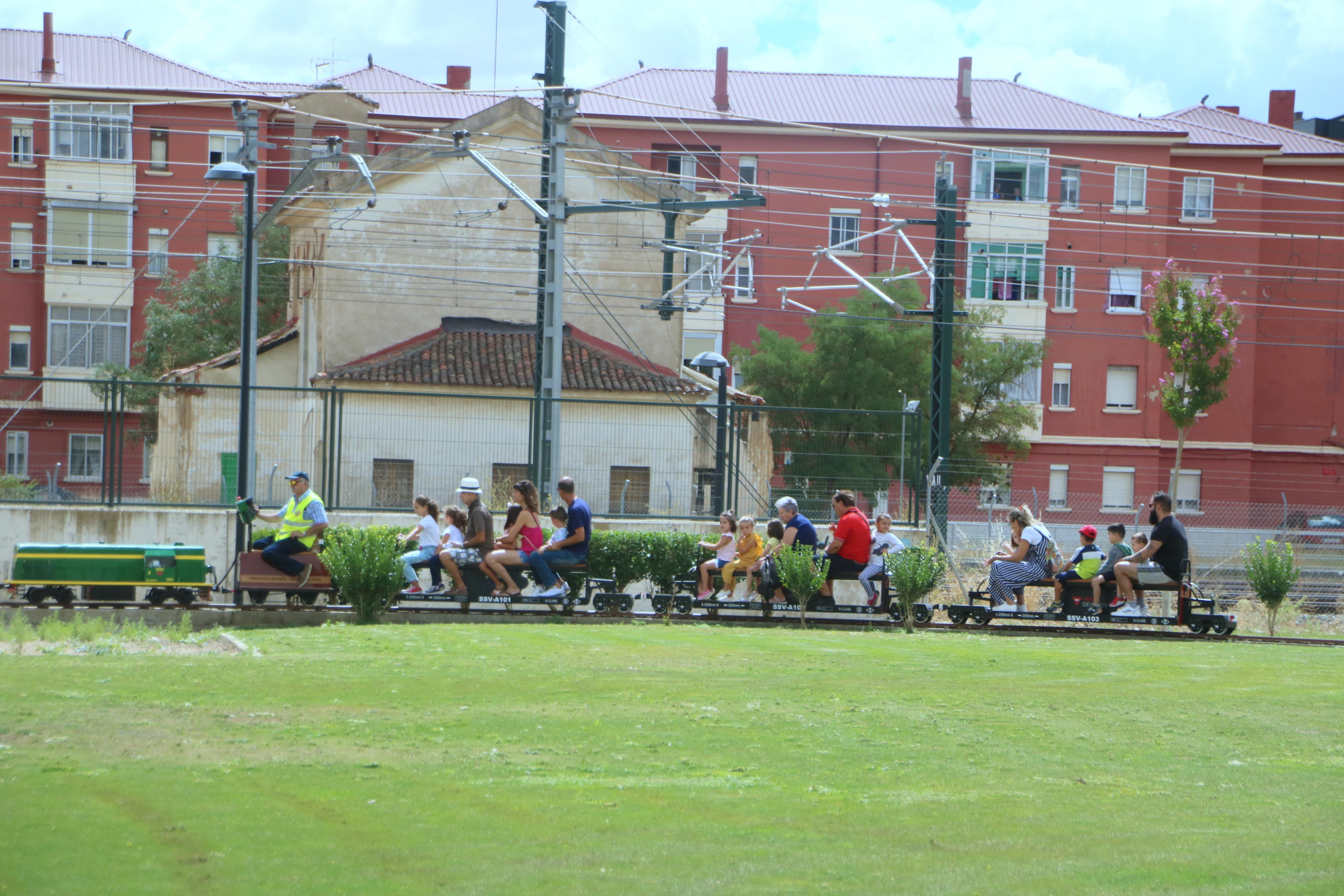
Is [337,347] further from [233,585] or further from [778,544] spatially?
[778,544]

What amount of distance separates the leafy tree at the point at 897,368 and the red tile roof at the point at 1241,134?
40.5 feet

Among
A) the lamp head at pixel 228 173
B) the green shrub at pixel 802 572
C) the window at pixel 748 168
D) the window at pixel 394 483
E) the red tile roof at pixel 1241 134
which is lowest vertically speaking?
the green shrub at pixel 802 572

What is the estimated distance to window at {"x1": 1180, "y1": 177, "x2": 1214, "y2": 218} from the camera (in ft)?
176

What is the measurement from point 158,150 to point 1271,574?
46.3 meters

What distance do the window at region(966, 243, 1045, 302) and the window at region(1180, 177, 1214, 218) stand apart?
6.39 meters

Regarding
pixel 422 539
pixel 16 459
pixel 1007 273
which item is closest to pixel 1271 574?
pixel 422 539

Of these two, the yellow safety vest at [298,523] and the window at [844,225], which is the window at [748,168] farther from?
the yellow safety vest at [298,523]

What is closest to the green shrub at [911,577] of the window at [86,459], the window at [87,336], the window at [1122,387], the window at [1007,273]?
the window at [86,459]

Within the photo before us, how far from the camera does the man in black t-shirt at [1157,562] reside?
680 inches

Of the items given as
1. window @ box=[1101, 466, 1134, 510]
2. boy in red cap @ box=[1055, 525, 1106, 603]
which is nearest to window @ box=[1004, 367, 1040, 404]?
window @ box=[1101, 466, 1134, 510]

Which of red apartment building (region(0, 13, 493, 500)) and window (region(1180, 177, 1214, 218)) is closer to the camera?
red apartment building (region(0, 13, 493, 500))

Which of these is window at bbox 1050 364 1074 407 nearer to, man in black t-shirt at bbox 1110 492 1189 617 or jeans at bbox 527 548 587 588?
man in black t-shirt at bbox 1110 492 1189 617

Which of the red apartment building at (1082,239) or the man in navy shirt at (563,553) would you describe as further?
the red apartment building at (1082,239)

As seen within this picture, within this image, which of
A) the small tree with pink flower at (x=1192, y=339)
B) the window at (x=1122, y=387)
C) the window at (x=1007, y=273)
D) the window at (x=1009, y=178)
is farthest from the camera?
the window at (x=1122, y=387)
